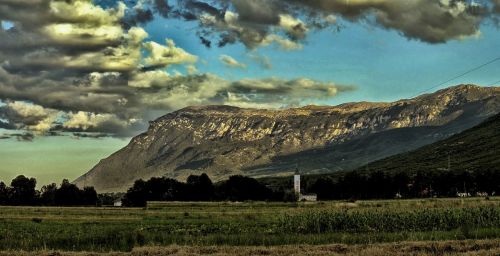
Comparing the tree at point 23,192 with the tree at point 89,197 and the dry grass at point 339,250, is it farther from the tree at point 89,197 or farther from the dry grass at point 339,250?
the dry grass at point 339,250

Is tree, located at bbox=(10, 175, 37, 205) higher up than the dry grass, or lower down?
higher up

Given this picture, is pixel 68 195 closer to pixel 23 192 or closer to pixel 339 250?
pixel 23 192

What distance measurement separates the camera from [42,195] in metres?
192

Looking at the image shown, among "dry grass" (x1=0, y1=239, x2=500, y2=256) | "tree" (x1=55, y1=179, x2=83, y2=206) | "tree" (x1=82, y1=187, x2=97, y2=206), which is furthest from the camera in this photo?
"tree" (x1=82, y1=187, x2=97, y2=206)

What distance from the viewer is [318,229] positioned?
47844 millimetres

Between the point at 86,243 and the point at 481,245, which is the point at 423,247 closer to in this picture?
the point at 481,245

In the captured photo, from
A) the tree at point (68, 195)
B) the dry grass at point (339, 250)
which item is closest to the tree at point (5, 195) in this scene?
the tree at point (68, 195)

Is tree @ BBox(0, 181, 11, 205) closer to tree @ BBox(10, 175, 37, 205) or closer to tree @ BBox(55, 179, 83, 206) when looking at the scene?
tree @ BBox(10, 175, 37, 205)

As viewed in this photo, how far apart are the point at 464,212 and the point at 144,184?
493 feet

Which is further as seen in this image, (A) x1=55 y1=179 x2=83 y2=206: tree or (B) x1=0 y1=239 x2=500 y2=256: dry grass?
(A) x1=55 y1=179 x2=83 y2=206: tree

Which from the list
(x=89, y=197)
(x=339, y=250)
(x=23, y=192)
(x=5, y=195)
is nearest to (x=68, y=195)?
(x=89, y=197)

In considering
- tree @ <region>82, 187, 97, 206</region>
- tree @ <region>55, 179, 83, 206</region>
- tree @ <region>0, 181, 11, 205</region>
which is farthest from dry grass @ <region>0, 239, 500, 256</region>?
tree @ <region>0, 181, 11, 205</region>

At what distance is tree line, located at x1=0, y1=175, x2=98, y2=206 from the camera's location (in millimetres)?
187250

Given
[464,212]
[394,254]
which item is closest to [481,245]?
[394,254]
